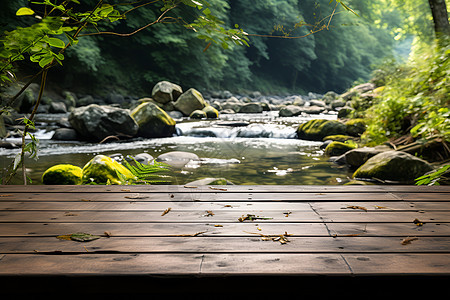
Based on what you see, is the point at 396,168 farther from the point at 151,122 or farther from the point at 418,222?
the point at 151,122

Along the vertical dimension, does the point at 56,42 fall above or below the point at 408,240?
above

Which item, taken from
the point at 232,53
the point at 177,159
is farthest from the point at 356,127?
the point at 232,53

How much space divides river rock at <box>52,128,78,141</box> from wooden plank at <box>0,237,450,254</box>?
7.88 metres

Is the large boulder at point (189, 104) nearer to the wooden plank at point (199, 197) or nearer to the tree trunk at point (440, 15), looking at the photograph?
the tree trunk at point (440, 15)

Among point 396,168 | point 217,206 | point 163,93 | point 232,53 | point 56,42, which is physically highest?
point 232,53

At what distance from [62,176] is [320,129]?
6.50 metres

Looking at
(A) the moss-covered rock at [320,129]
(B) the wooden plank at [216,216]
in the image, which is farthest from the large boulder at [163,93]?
(B) the wooden plank at [216,216]

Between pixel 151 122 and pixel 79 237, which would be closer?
pixel 79 237

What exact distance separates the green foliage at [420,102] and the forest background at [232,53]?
2.70m

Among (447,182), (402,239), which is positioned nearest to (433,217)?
(402,239)

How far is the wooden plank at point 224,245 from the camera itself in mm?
1201

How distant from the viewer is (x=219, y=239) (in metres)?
1.31
